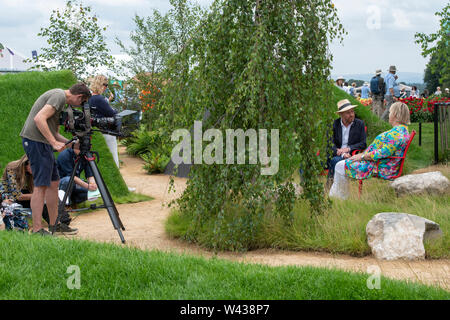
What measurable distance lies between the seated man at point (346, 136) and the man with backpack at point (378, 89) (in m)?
8.79

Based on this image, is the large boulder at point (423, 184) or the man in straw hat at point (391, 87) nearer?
the large boulder at point (423, 184)

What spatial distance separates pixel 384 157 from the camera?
6.36m

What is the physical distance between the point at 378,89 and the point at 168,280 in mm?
13756

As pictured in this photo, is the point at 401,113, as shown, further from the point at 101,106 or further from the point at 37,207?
the point at 37,207

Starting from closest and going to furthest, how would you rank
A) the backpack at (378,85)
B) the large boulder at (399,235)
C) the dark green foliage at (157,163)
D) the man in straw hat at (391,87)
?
the large boulder at (399,235)
the dark green foliage at (157,163)
the man in straw hat at (391,87)
the backpack at (378,85)

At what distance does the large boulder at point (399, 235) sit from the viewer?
4.62 meters

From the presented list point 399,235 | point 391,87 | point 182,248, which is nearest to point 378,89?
point 391,87

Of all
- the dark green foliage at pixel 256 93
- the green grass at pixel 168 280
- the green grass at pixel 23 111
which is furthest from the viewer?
the green grass at pixel 23 111

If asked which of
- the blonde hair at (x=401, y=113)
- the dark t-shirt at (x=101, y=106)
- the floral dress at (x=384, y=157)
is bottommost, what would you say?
the floral dress at (x=384, y=157)

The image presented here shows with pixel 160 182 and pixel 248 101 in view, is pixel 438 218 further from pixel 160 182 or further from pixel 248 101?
pixel 160 182

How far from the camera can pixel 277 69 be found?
16.3ft

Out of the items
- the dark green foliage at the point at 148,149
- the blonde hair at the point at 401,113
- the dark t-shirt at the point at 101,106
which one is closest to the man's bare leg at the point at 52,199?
the dark t-shirt at the point at 101,106

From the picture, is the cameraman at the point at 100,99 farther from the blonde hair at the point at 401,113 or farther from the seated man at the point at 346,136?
the blonde hair at the point at 401,113

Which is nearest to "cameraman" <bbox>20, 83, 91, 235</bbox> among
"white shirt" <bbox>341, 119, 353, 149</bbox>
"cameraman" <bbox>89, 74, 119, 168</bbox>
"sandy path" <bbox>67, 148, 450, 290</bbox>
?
"sandy path" <bbox>67, 148, 450, 290</bbox>
